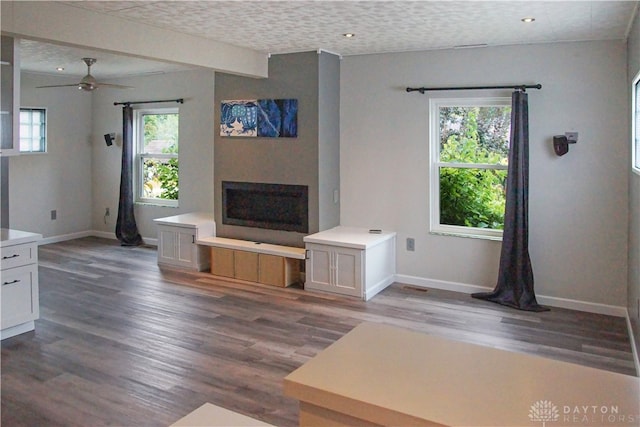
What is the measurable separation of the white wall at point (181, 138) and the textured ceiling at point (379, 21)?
2.01 m

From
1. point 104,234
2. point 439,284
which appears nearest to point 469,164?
point 439,284

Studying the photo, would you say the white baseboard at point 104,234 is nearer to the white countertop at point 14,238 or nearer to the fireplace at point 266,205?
the fireplace at point 266,205

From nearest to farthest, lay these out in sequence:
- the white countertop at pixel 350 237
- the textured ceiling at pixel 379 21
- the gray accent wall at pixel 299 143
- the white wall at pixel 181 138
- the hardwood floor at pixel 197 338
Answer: the hardwood floor at pixel 197 338 → the textured ceiling at pixel 379 21 → the white countertop at pixel 350 237 → the gray accent wall at pixel 299 143 → the white wall at pixel 181 138

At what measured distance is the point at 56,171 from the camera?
811cm

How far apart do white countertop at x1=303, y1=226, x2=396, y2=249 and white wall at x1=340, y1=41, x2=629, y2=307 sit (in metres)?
0.19

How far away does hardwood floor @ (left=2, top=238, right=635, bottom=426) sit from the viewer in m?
3.19

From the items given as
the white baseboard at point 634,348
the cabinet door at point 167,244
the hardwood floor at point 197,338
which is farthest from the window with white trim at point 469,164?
the cabinet door at point 167,244

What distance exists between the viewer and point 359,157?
597cm

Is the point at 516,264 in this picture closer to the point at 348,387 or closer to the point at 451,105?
the point at 451,105

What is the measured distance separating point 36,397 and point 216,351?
3.93ft

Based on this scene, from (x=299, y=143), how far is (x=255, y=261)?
1.37m

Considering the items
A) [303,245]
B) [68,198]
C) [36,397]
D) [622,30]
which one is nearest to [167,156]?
[68,198]

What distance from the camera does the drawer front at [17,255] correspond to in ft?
13.5

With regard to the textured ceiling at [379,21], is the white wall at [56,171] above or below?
below
